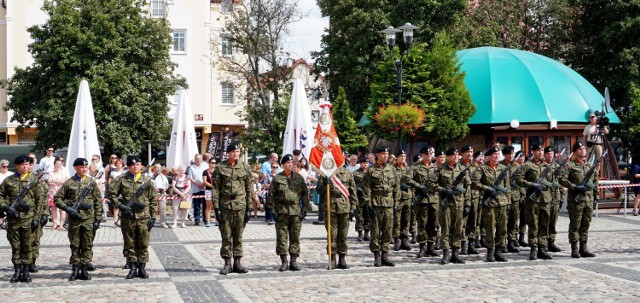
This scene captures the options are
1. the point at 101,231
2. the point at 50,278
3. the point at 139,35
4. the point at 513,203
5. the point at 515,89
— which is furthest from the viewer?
the point at 139,35

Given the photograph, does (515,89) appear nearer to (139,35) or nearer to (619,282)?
(139,35)

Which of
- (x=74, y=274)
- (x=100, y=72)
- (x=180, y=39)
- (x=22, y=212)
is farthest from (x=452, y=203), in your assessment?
(x=180, y=39)

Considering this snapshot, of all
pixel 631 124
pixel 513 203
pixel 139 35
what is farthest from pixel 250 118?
pixel 513 203

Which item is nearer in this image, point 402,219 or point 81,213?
point 81,213

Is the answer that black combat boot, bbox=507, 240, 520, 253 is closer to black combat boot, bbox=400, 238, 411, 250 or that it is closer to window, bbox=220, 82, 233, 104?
black combat boot, bbox=400, 238, 411, 250

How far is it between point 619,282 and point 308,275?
4.60m

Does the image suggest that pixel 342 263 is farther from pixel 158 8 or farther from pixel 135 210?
pixel 158 8

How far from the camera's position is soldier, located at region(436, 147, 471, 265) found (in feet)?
44.1

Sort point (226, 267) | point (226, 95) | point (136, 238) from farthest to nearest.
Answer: point (226, 95) < point (226, 267) < point (136, 238)

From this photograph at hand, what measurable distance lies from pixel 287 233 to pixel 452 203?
9.91ft

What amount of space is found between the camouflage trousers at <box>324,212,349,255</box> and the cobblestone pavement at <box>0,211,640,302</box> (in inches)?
15.9

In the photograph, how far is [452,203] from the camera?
1365 centimetres

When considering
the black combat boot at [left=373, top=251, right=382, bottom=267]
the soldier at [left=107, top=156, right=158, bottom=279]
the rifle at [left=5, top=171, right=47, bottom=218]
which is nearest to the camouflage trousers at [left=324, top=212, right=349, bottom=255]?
the black combat boot at [left=373, top=251, right=382, bottom=267]

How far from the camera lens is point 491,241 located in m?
13.6
